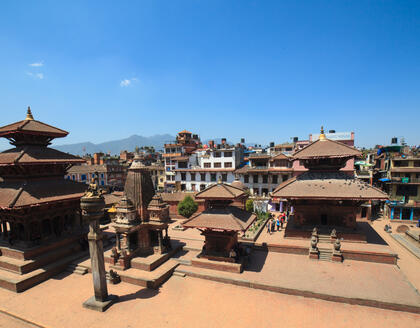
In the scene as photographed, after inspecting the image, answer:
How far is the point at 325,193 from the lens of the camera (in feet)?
58.7

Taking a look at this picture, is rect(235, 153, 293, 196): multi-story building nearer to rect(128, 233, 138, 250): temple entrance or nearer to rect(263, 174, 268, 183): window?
rect(263, 174, 268, 183): window

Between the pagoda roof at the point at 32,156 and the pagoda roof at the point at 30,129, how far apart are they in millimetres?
1374

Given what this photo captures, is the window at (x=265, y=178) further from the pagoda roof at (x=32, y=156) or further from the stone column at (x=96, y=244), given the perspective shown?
the stone column at (x=96, y=244)

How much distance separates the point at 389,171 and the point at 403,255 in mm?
18211

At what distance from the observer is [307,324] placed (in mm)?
10266

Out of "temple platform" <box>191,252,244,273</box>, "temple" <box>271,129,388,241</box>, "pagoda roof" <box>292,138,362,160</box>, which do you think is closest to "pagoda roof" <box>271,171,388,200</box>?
"temple" <box>271,129,388,241</box>

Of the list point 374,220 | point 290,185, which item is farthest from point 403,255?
point 374,220

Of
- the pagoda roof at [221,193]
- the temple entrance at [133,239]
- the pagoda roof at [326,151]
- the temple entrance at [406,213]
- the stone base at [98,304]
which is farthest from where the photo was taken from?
the temple entrance at [406,213]

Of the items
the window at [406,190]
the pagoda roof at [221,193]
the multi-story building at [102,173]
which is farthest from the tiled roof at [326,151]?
the multi-story building at [102,173]

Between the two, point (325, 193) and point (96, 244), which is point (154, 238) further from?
point (325, 193)

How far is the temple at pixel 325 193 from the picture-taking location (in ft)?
58.9

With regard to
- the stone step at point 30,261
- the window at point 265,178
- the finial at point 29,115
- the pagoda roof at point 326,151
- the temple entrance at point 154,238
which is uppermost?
the finial at point 29,115

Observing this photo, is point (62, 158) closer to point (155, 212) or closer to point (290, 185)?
point (155, 212)

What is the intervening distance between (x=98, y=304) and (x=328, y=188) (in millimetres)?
18301
